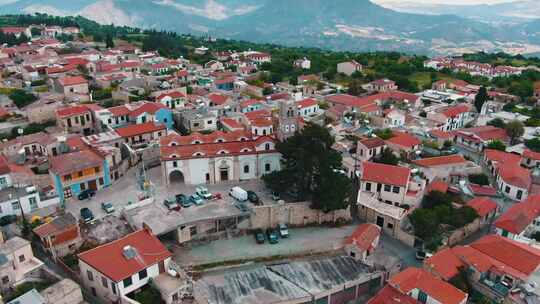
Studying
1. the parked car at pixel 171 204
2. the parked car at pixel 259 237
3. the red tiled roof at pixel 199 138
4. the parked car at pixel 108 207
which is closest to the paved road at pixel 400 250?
the parked car at pixel 259 237

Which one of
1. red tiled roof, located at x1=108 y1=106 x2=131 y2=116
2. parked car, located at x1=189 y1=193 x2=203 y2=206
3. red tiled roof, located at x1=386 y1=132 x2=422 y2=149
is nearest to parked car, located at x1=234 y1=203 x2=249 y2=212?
parked car, located at x1=189 y1=193 x2=203 y2=206

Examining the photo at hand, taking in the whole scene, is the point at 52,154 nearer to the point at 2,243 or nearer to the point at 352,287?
the point at 2,243

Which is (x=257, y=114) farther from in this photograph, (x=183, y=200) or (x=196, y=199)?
(x=183, y=200)

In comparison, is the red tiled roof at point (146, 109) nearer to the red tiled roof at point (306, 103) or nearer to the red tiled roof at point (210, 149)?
the red tiled roof at point (210, 149)

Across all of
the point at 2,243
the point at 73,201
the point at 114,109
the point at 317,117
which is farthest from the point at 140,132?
the point at 317,117

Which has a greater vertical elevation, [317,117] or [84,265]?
→ [317,117]

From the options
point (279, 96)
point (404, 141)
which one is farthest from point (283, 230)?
point (279, 96)
